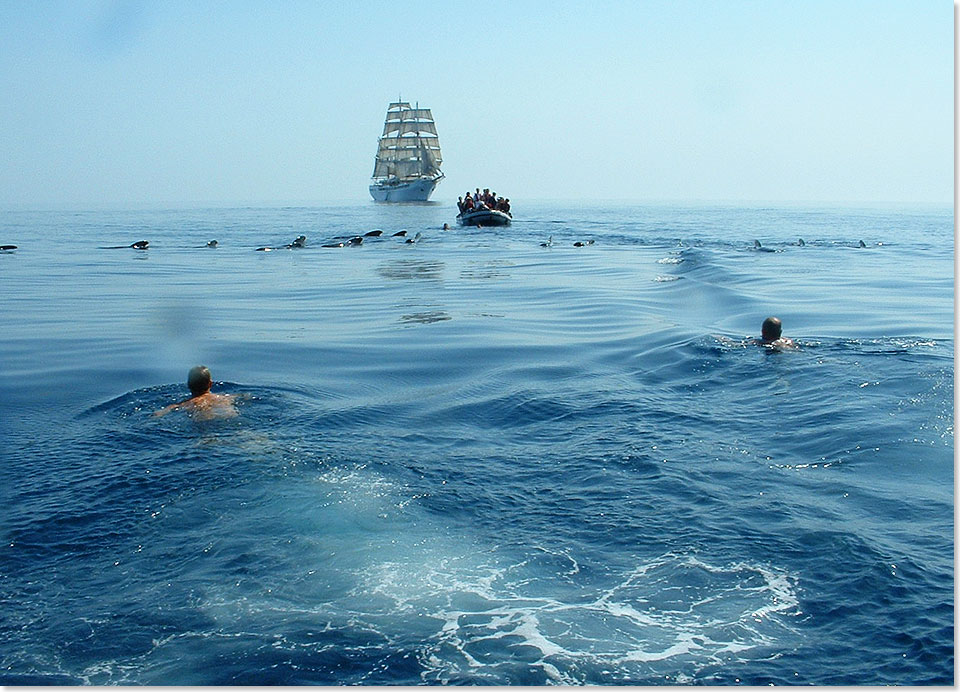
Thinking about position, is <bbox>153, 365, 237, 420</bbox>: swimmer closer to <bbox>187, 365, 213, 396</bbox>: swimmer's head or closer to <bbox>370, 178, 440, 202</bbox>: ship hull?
<bbox>187, 365, 213, 396</bbox>: swimmer's head

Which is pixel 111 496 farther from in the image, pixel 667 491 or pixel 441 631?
pixel 667 491

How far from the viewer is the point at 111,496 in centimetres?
943

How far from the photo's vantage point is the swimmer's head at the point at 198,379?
12.3m

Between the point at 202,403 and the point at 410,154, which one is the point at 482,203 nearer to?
the point at 202,403

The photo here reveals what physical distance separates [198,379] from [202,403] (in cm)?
39

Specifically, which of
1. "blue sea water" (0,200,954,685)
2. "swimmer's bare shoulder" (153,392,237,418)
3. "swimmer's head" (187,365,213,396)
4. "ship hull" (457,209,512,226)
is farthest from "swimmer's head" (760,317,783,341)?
"ship hull" (457,209,512,226)

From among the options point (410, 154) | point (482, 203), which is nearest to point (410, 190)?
point (410, 154)

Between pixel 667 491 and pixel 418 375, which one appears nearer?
pixel 667 491

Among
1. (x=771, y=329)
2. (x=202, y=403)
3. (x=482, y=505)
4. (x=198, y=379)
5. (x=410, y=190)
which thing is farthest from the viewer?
(x=410, y=190)

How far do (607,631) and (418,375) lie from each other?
9.28 metres

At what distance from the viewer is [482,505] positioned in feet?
30.3

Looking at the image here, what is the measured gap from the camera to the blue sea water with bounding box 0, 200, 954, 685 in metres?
6.44

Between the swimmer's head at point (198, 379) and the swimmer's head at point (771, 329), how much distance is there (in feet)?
32.7

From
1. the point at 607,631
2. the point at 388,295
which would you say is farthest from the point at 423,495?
the point at 388,295
